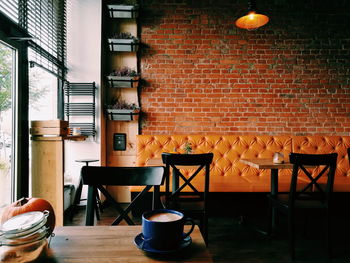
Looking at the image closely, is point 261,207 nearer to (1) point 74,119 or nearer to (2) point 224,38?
(2) point 224,38

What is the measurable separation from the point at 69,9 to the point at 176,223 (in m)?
3.84

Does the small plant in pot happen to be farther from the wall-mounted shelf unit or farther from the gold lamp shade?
the gold lamp shade

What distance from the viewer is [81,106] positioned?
11.4ft

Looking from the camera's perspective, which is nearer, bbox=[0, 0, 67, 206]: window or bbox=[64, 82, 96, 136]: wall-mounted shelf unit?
bbox=[0, 0, 67, 206]: window

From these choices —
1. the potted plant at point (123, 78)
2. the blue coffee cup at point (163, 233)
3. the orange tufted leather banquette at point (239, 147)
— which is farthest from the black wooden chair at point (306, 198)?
the potted plant at point (123, 78)

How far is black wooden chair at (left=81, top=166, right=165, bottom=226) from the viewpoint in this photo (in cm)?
118

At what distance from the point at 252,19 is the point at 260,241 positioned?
8.21 ft

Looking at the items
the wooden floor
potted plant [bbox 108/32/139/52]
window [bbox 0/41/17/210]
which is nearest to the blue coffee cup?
the wooden floor

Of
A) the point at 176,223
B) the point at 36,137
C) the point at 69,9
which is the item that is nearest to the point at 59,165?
the point at 36,137

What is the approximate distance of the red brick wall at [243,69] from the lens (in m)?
3.79

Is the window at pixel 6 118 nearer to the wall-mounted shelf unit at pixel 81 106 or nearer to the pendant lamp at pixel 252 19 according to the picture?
the wall-mounted shelf unit at pixel 81 106

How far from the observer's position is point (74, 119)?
11.5 feet

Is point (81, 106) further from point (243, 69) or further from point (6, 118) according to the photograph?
point (243, 69)

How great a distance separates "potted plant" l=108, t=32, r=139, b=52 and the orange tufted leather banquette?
4.40 feet
